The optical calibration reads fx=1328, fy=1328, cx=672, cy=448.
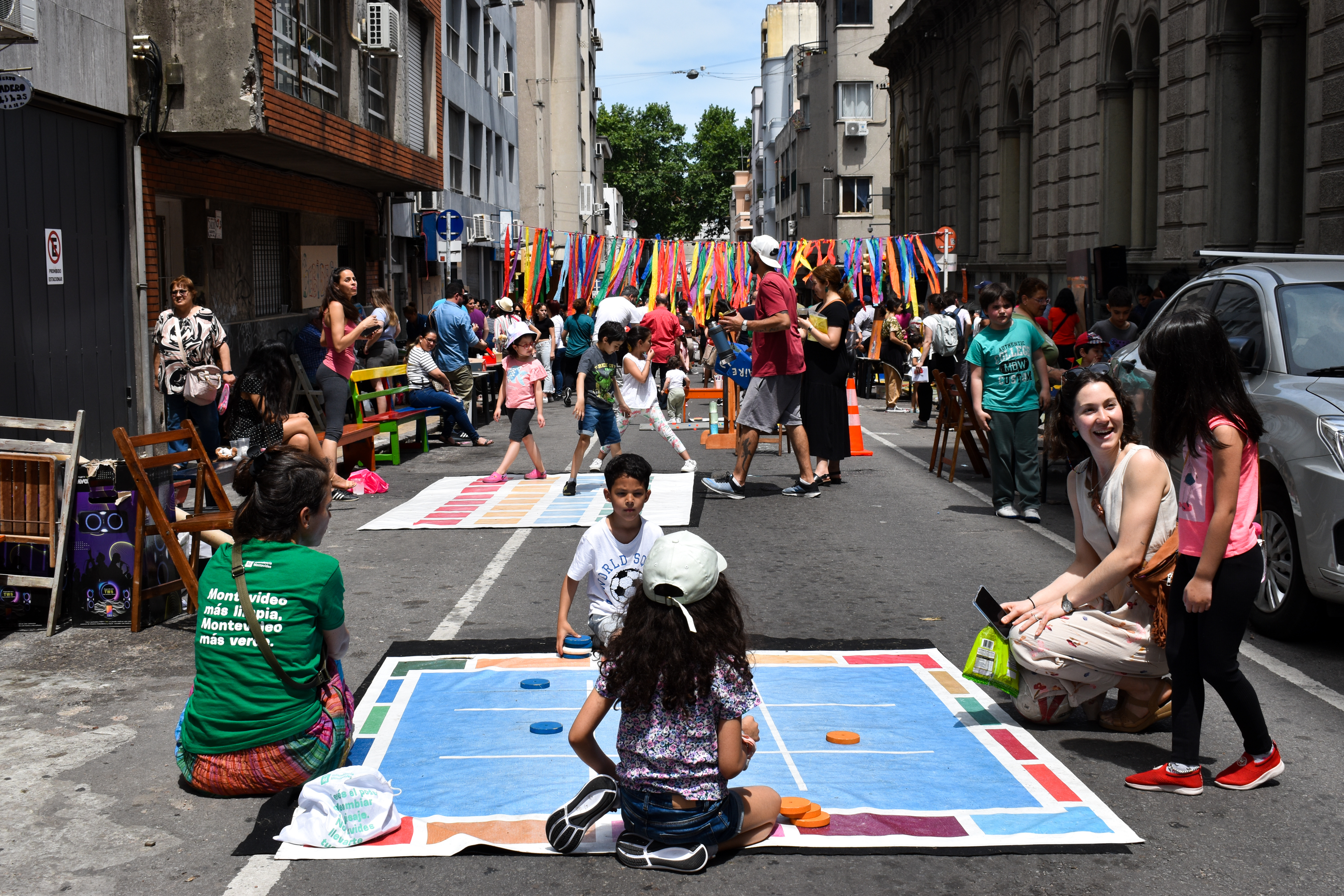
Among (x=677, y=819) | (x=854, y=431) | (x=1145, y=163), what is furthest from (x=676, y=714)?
(x=1145, y=163)

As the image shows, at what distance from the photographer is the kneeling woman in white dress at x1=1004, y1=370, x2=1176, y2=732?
5121 mm

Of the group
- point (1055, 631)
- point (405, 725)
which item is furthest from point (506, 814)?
point (1055, 631)

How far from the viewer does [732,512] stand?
36.8ft

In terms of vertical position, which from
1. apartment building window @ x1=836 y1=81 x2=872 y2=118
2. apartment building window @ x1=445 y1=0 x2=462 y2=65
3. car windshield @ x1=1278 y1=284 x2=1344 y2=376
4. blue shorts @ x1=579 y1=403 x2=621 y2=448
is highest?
apartment building window @ x1=836 y1=81 x2=872 y2=118

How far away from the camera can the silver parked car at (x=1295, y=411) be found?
21.3 feet

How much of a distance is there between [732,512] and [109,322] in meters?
7.19

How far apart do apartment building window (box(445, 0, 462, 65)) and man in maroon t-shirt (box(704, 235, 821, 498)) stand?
23.9 m

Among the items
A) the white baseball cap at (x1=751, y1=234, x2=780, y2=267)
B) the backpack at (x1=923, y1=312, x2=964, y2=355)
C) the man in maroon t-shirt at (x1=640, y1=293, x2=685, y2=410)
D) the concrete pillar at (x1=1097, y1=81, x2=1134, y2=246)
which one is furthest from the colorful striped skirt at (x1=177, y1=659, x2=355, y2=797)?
the concrete pillar at (x1=1097, y1=81, x2=1134, y2=246)

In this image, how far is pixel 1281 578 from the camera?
6969mm

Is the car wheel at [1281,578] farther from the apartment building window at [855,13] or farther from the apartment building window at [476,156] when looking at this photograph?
the apartment building window at [855,13]

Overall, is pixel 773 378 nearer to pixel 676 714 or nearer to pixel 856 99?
pixel 676 714

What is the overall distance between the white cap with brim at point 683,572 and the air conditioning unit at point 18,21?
8.75m

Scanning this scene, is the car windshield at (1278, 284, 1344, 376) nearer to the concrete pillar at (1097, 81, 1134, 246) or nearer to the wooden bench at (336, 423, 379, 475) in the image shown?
the wooden bench at (336, 423, 379, 475)

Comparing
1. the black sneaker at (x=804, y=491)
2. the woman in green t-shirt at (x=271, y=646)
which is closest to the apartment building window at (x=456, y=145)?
the black sneaker at (x=804, y=491)
